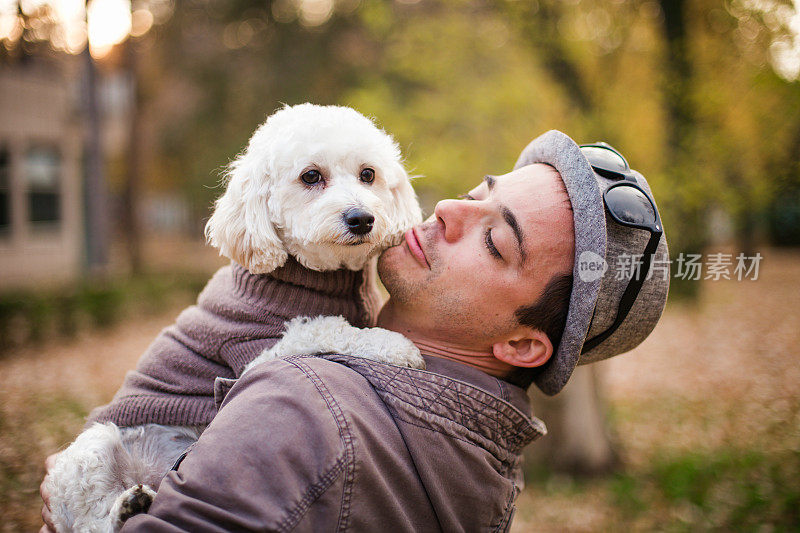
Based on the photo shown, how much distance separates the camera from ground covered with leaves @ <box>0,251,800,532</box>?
14.6 ft

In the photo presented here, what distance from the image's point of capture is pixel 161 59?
58.7 feet

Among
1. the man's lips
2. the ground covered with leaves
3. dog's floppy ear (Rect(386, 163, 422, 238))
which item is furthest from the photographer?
the ground covered with leaves

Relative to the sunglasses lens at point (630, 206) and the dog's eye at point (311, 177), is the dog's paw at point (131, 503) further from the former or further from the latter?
the sunglasses lens at point (630, 206)

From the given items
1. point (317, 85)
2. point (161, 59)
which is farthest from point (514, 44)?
point (161, 59)

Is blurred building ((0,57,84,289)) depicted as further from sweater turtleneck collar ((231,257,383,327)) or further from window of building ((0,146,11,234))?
sweater turtleneck collar ((231,257,383,327))

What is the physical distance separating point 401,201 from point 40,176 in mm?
17460

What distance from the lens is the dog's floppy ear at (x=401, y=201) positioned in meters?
2.58

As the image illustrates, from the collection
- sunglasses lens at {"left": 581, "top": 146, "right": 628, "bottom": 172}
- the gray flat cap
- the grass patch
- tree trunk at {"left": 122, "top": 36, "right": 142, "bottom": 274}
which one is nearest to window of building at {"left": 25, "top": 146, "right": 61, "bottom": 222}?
tree trunk at {"left": 122, "top": 36, "right": 142, "bottom": 274}

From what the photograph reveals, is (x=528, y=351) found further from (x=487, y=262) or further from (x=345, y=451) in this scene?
(x=345, y=451)

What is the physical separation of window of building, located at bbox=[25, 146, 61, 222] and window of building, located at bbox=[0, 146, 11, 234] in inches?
31.4

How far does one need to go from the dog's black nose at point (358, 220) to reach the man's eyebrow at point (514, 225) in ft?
1.70

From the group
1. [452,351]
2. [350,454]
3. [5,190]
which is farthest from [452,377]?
[5,190]

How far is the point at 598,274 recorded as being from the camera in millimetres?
1914

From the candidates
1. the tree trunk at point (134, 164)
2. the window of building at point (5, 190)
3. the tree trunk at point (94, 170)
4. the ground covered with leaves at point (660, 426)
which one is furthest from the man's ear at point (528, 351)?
the tree trunk at point (134, 164)
